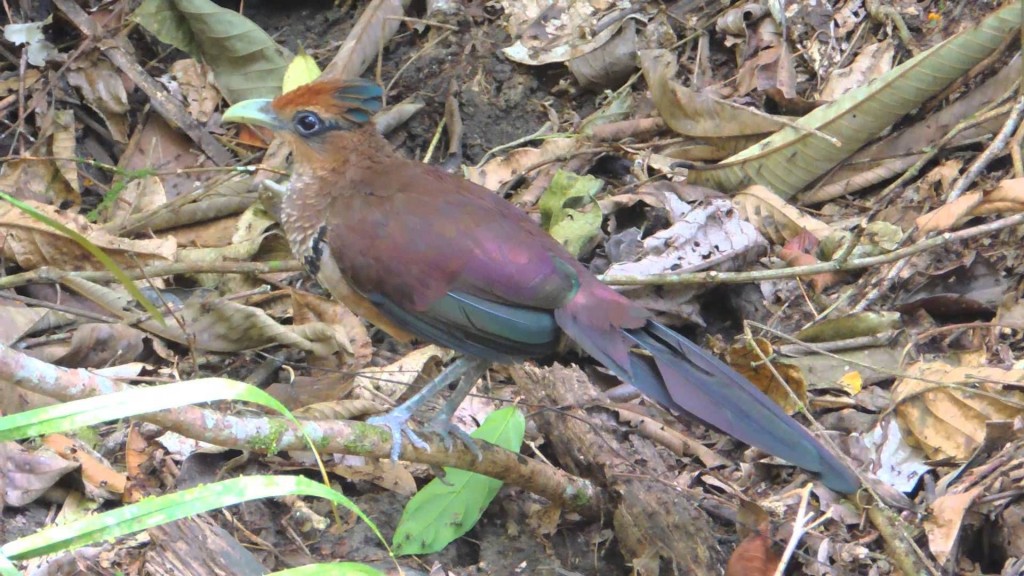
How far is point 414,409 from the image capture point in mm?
3412

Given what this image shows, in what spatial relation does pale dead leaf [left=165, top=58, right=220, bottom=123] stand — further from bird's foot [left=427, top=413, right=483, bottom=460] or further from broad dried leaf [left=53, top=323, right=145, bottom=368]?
bird's foot [left=427, top=413, right=483, bottom=460]

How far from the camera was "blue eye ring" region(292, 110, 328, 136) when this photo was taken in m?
3.91

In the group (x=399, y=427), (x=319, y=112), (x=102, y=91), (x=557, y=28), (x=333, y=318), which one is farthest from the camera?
(x=557, y=28)

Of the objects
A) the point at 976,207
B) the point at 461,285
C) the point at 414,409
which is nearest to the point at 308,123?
the point at 461,285

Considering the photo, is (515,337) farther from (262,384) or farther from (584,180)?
(584,180)

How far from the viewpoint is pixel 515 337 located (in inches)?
131

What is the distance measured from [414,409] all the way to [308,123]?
3.90 ft

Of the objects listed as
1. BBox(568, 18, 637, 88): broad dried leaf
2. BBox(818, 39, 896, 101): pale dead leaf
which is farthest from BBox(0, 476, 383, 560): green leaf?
BBox(568, 18, 637, 88): broad dried leaf

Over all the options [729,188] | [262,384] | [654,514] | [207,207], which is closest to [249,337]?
[262,384]

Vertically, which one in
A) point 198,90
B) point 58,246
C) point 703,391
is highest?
point 703,391

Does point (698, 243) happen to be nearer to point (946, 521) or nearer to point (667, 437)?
point (667, 437)

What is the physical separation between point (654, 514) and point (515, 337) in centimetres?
69

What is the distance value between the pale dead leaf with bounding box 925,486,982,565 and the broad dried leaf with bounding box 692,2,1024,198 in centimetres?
206

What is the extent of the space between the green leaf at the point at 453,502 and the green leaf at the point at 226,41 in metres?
2.71
